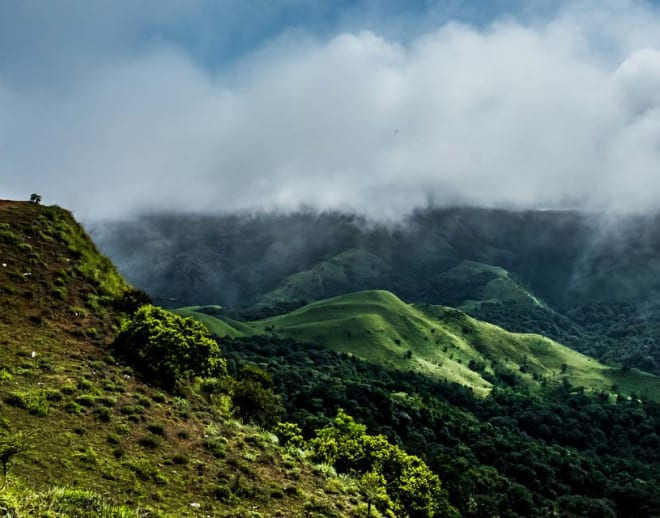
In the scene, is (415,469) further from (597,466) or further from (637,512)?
(597,466)

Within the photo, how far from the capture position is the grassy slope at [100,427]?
27.1m

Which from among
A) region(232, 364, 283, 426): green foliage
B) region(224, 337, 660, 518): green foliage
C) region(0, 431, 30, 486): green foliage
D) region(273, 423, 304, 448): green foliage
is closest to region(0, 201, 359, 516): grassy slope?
region(0, 431, 30, 486): green foliage

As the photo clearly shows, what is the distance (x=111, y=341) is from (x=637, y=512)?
531ft

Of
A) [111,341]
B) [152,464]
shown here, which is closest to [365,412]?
[111,341]

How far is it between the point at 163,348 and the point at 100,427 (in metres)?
12.1

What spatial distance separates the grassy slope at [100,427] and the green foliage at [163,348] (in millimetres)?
1729

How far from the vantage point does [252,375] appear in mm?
76375

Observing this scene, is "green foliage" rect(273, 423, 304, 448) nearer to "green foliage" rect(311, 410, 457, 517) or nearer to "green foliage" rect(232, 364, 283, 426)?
"green foliage" rect(311, 410, 457, 517)

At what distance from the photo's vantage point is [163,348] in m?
44.7

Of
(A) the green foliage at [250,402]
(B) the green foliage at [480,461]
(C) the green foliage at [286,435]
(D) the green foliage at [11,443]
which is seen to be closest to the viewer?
(D) the green foliage at [11,443]

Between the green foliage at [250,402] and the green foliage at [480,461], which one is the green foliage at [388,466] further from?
the green foliage at [480,461]

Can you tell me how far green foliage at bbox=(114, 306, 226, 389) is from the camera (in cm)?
4438

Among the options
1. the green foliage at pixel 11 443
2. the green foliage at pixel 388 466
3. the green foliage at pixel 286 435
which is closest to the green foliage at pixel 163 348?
the green foliage at pixel 11 443

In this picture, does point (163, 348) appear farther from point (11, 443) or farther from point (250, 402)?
point (11, 443)
